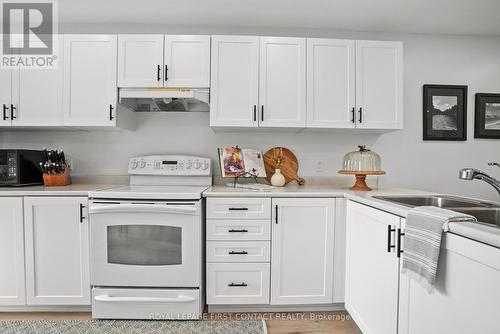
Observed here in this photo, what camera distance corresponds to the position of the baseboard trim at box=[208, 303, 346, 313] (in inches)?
83.5

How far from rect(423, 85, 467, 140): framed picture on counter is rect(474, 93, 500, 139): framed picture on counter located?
0.13 m

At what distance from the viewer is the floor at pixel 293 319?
6.46 feet

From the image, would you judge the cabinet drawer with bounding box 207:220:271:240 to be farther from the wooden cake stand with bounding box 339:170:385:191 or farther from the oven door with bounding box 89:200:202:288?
the wooden cake stand with bounding box 339:170:385:191

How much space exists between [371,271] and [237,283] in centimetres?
91

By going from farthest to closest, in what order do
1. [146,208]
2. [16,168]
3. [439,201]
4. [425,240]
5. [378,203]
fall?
[16,168] < [146,208] < [439,201] < [378,203] < [425,240]

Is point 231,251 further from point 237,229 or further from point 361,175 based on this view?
point 361,175

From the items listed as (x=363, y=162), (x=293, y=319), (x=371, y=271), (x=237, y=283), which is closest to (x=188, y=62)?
(x=363, y=162)

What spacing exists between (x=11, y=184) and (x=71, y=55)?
3.67 feet

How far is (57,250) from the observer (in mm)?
2045

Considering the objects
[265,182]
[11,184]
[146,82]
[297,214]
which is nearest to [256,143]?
[265,182]

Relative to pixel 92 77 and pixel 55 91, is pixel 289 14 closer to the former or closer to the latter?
pixel 92 77

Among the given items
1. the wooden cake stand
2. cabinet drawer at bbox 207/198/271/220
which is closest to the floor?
cabinet drawer at bbox 207/198/271/220

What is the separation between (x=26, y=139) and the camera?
2656mm

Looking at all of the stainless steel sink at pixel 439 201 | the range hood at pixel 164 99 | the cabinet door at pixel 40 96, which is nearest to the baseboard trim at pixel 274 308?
the stainless steel sink at pixel 439 201
